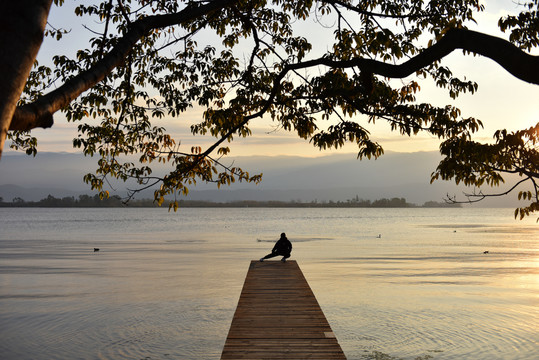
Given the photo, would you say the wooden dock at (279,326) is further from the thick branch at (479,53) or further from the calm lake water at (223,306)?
the thick branch at (479,53)

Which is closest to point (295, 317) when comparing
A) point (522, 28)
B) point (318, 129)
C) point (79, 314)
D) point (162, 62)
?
point (318, 129)

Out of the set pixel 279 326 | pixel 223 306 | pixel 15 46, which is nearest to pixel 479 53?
pixel 15 46

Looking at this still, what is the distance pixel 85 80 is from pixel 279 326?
848cm

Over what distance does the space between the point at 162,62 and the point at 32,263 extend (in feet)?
107

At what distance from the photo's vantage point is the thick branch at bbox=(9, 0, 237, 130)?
4.34 metres

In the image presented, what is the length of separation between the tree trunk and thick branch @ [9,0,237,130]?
80 centimetres

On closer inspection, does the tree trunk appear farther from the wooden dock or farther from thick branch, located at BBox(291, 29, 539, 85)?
the wooden dock

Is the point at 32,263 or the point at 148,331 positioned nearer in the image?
the point at 148,331

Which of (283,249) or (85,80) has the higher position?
(85,80)

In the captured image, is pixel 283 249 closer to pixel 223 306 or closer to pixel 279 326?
pixel 223 306

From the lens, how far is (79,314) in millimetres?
21859

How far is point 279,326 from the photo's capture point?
12133 mm

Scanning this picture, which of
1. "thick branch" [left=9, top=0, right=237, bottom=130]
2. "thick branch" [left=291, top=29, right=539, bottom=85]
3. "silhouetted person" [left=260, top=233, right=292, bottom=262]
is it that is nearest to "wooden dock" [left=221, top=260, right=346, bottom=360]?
"silhouetted person" [left=260, top=233, right=292, bottom=262]

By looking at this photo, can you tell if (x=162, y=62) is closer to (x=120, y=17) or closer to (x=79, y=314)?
(x=120, y=17)
